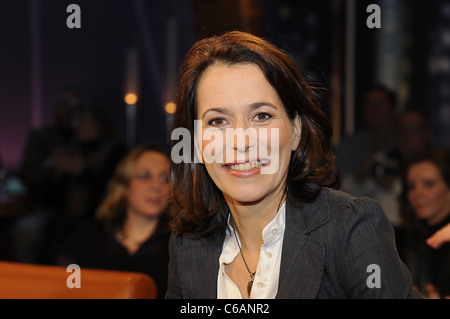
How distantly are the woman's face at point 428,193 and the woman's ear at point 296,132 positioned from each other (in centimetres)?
140

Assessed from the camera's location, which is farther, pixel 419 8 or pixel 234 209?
pixel 419 8

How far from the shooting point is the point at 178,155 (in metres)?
1.61

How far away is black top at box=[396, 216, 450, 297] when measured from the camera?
2293mm

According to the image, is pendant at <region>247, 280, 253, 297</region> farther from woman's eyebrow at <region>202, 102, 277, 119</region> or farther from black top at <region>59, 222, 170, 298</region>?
black top at <region>59, 222, 170, 298</region>

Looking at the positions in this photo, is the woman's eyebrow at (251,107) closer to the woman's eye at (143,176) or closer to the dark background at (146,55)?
the woman's eye at (143,176)

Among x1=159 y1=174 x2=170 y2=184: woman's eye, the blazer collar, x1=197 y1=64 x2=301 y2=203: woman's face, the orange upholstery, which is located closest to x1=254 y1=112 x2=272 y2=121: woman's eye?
x1=197 y1=64 x2=301 y2=203: woman's face

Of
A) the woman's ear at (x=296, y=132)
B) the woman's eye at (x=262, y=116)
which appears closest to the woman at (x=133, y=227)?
the woman's ear at (x=296, y=132)

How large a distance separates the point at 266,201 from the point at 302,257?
196mm

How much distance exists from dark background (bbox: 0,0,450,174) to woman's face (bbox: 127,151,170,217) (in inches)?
63.3

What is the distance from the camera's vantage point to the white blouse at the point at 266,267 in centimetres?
137

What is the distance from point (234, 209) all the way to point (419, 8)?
371 centimetres
